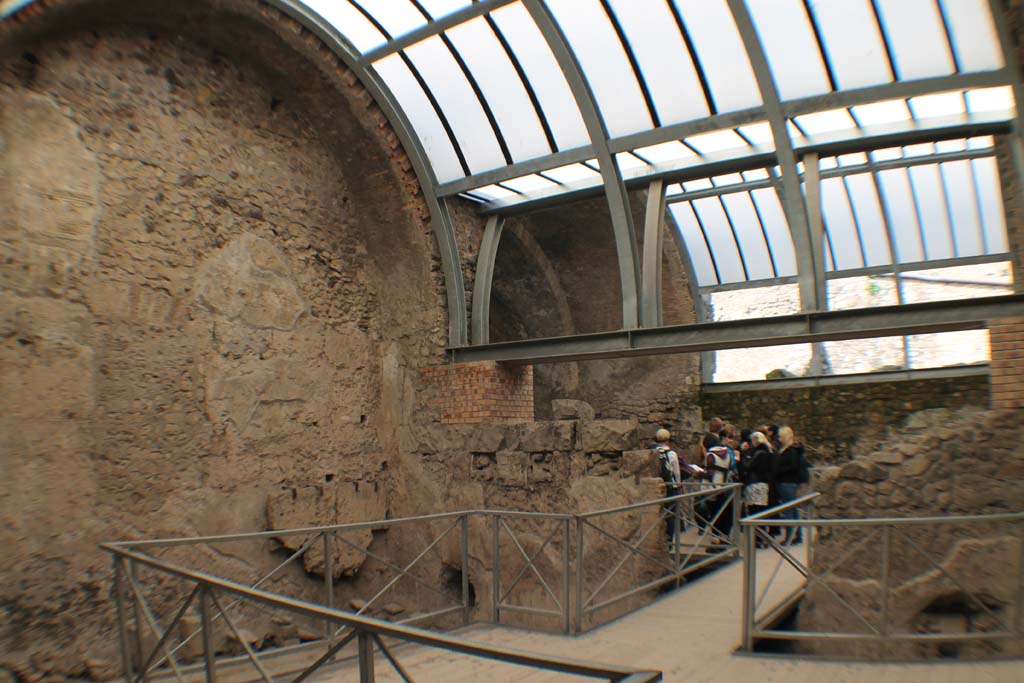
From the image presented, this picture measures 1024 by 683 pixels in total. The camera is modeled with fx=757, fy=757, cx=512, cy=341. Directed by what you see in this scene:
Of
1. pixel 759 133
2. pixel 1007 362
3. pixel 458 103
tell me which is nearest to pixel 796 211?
pixel 759 133

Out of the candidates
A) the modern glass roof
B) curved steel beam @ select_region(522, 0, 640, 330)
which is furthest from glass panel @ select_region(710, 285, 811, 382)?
curved steel beam @ select_region(522, 0, 640, 330)

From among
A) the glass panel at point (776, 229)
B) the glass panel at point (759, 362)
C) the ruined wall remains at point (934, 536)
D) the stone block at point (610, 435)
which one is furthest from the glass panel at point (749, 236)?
the ruined wall remains at point (934, 536)

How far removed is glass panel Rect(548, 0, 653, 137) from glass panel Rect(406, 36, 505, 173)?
1344 millimetres

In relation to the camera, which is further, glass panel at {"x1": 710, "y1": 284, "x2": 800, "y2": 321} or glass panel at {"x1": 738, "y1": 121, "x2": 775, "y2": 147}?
glass panel at {"x1": 710, "y1": 284, "x2": 800, "y2": 321}

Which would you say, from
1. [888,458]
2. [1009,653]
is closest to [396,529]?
[888,458]

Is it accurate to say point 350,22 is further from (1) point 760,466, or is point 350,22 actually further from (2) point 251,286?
(1) point 760,466

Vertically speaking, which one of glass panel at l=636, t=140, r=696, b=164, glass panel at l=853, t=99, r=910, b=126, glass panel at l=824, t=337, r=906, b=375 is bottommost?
glass panel at l=824, t=337, r=906, b=375

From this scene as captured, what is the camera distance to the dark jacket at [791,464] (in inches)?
315

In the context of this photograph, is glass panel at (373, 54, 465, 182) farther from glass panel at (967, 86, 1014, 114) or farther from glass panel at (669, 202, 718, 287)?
glass panel at (967, 86, 1014, 114)

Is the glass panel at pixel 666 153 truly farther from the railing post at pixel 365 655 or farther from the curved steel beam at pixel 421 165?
the railing post at pixel 365 655

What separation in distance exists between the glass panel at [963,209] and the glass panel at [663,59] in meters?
5.22

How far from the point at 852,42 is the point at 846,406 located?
6684 mm

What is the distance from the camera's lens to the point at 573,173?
8938mm

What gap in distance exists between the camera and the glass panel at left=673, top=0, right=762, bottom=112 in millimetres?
6988
